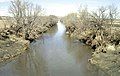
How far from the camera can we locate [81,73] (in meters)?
30.3

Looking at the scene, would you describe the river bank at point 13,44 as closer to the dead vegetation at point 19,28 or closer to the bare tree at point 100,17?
the dead vegetation at point 19,28

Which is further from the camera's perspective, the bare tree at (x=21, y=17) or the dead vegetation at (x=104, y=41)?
the bare tree at (x=21, y=17)

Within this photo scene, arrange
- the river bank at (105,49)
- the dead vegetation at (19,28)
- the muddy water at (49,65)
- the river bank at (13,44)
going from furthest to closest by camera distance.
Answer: the dead vegetation at (19,28) → the river bank at (13,44) → the river bank at (105,49) → the muddy water at (49,65)

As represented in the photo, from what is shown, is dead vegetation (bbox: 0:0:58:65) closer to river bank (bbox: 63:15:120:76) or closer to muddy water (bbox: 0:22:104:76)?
muddy water (bbox: 0:22:104:76)

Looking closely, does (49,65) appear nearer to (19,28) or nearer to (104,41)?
(104,41)

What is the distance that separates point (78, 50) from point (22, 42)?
11.9 meters

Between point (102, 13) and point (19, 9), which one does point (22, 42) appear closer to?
point (19, 9)

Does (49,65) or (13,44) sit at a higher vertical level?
(13,44)

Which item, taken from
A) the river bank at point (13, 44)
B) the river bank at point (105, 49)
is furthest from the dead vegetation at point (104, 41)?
the river bank at point (13, 44)

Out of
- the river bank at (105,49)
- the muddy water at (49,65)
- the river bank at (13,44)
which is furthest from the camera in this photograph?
the river bank at (13,44)

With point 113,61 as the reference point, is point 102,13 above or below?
above

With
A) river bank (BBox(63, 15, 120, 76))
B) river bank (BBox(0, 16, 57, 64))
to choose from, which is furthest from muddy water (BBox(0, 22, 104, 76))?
river bank (BBox(63, 15, 120, 76))

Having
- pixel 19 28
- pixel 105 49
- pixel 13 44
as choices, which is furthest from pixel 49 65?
pixel 19 28

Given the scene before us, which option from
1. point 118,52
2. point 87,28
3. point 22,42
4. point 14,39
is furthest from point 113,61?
point 87,28
